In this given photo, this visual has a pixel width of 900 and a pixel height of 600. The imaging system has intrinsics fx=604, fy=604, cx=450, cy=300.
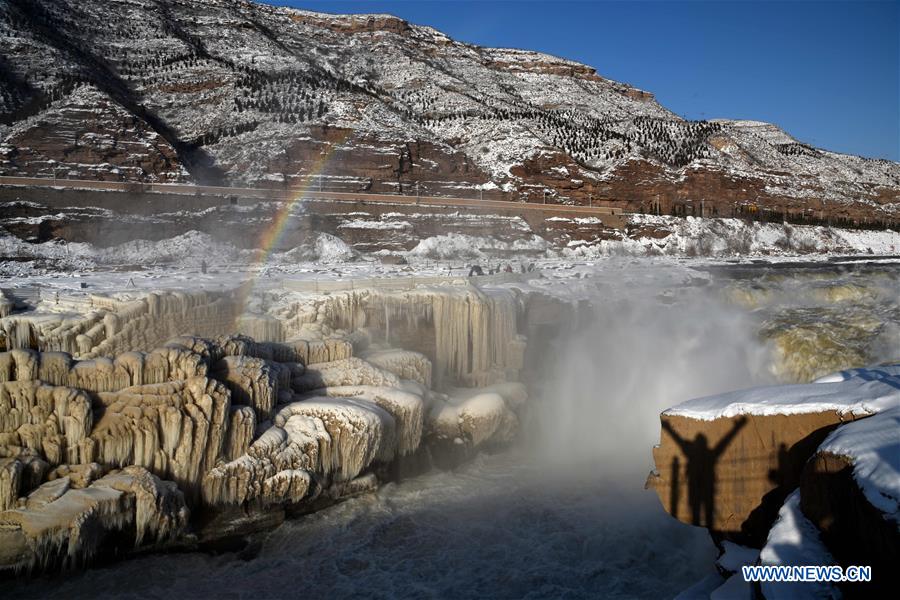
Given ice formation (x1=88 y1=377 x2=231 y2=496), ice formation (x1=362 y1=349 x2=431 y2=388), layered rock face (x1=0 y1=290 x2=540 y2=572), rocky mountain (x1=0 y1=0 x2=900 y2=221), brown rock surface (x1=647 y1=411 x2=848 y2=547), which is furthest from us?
rocky mountain (x1=0 y1=0 x2=900 y2=221)

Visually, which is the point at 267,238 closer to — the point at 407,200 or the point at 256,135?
the point at 407,200

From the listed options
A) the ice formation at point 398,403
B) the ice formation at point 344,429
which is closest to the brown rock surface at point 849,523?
the ice formation at point 344,429

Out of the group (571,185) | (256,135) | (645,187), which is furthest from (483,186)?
(256,135)

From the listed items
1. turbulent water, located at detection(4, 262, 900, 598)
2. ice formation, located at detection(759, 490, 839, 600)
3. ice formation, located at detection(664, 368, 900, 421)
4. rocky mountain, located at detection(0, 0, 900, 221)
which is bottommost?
turbulent water, located at detection(4, 262, 900, 598)

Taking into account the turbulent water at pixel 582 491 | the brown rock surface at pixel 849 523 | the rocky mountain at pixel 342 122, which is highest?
the rocky mountain at pixel 342 122

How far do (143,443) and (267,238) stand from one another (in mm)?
Answer: 19589

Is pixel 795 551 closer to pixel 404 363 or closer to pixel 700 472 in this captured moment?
pixel 700 472

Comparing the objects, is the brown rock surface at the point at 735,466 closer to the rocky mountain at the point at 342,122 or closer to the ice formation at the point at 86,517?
the ice formation at the point at 86,517

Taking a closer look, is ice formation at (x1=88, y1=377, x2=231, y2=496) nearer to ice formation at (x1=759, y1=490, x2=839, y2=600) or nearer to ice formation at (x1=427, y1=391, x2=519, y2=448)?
ice formation at (x1=427, y1=391, x2=519, y2=448)

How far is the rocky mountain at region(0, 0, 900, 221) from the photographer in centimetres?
3462

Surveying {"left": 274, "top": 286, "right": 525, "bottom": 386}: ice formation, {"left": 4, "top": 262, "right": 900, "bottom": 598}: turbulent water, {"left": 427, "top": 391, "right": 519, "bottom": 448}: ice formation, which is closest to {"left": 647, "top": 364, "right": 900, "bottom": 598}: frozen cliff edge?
{"left": 4, "top": 262, "right": 900, "bottom": 598}: turbulent water

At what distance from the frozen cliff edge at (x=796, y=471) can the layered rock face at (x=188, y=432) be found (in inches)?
233

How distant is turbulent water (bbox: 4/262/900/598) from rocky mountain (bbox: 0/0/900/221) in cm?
2443

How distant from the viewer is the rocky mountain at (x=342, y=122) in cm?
3462
